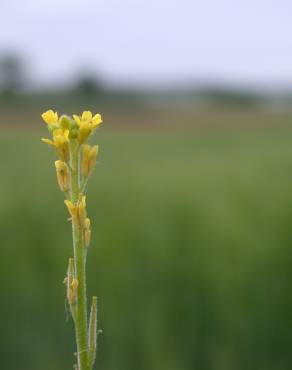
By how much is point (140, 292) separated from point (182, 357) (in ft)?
2.23

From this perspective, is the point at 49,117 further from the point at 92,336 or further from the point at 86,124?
the point at 92,336

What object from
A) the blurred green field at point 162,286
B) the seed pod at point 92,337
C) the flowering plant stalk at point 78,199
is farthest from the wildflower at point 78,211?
the blurred green field at point 162,286

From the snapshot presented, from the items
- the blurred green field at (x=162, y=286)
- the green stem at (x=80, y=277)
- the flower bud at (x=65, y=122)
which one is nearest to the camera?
the green stem at (x=80, y=277)

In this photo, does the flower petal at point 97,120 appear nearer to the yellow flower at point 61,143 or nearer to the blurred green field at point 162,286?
the yellow flower at point 61,143

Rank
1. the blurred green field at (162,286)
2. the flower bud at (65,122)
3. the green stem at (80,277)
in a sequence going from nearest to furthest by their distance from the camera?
the green stem at (80,277) → the flower bud at (65,122) → the blurred green field at (162,286)

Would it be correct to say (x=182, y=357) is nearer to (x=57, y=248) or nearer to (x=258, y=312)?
(x=258, y=312)

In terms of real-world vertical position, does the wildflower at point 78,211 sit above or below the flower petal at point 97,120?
below

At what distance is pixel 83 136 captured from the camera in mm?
855

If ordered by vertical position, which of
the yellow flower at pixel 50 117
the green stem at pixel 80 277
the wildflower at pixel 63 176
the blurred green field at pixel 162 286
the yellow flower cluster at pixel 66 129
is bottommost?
the blurred green field at pixel 162 286

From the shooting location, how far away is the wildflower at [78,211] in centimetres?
79

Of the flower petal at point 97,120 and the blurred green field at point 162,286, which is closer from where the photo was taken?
the flower petal at point 97,120

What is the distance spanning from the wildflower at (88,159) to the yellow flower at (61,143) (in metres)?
0.03

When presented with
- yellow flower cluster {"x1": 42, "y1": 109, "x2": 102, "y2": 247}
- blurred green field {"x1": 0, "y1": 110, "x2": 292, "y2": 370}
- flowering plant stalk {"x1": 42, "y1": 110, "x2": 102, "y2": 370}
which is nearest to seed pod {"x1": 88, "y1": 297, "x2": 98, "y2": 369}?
flowering plant stalk {"x1": 42, "y1": 110, "x2": 102, "y2": 370}

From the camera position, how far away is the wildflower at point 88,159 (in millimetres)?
860
